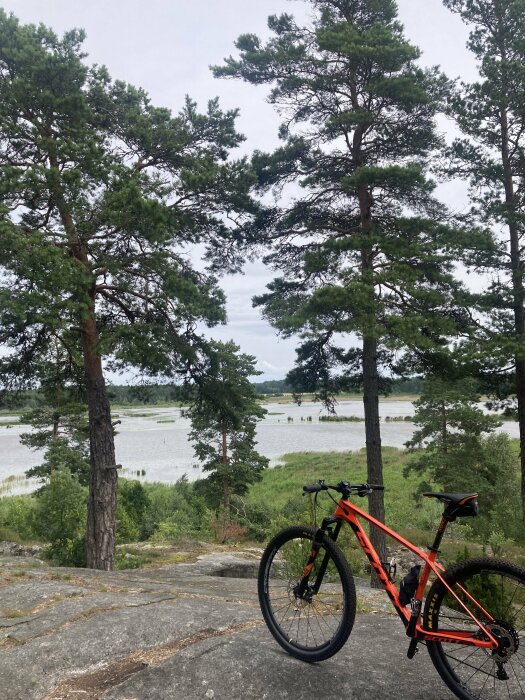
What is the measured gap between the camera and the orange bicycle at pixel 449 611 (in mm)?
2836

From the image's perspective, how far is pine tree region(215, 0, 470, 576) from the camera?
1210 centimetres

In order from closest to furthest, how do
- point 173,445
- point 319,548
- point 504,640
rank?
point 504,640
point 319,548
point 173,445

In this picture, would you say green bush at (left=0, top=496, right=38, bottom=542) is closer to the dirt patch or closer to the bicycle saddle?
the dirt patch

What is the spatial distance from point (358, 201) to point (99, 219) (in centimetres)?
721

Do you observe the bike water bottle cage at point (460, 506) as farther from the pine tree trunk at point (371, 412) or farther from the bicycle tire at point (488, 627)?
the pine tree trunk at point (371, 412)

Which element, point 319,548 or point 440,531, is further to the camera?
point 319,548

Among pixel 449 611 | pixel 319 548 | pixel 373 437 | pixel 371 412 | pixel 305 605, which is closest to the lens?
pixel 449 611

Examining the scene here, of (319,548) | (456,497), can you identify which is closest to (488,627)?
(456,497)

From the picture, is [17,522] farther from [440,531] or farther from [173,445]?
[173,445]

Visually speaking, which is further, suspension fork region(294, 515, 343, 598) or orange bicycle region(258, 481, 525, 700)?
suspension fork region(294, 515, 343, 598)

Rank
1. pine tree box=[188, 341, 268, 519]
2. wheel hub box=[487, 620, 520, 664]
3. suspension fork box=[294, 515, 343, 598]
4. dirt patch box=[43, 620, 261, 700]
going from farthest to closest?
pine tree box=[188, 341, 268, 519] < suspension fork box=[294, 515, 343, 598] < dirt patch box=[43, 620, 261, 700] < wheel hub box=[487, 620, 520, 664]

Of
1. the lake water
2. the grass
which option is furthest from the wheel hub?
the lake water

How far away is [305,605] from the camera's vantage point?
379 centimetres

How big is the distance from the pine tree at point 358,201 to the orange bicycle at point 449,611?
8160mm
